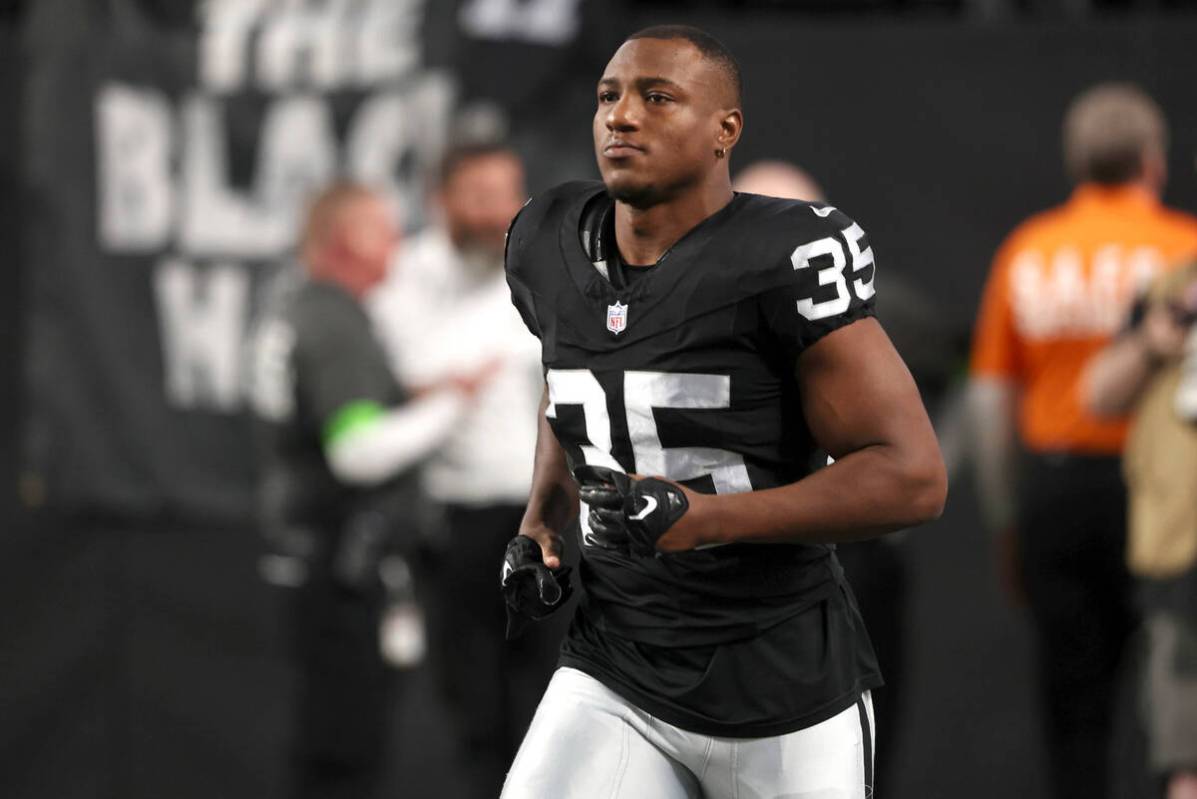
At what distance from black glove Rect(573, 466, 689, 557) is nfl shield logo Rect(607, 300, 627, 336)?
0.22 metres

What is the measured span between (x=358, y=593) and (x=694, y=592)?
91.4 inches

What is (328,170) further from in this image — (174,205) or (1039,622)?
(1039,622)

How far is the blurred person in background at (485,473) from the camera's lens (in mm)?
4738

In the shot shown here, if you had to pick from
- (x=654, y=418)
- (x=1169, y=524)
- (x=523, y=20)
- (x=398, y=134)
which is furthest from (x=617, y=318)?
(x=398, y=134)

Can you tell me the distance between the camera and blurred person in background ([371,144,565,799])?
15.5 feet

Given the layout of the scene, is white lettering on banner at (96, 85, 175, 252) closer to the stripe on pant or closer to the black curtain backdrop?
the black curtain backdrop

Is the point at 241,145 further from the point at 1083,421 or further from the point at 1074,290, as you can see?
the point at 1083,421

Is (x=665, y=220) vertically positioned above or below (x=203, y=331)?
above

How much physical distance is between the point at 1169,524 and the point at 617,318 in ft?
6.09

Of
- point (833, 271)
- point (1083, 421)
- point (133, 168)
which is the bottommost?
point (1083, 421)

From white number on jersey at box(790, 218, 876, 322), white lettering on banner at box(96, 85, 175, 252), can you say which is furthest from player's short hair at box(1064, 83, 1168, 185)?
white lettering on banner at box(96, 85, 175, 252)

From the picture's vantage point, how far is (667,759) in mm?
2572

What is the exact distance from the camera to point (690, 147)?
8.16ft

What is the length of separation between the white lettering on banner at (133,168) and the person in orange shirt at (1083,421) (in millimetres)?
2722
